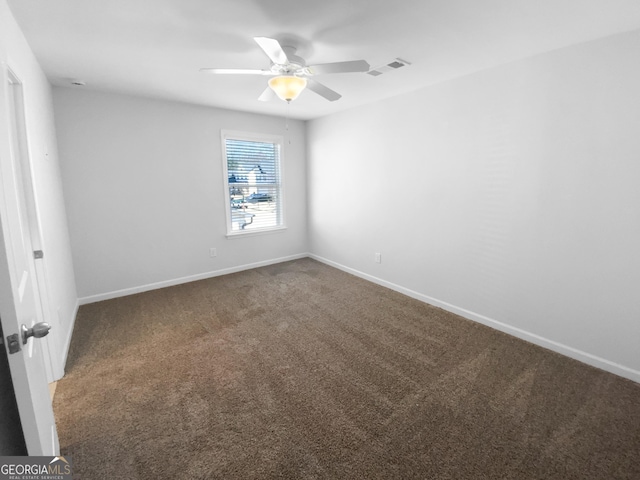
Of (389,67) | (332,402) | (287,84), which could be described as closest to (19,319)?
(332,402)

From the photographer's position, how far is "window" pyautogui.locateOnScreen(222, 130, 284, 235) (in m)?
4.17

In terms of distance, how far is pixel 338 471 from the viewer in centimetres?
143

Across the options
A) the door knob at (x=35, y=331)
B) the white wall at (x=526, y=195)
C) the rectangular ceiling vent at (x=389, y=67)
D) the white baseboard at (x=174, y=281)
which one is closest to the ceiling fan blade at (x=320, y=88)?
the rectangular ceiling vent at (x=389, y=67)

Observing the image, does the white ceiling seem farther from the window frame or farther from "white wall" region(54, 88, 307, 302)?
the window frame

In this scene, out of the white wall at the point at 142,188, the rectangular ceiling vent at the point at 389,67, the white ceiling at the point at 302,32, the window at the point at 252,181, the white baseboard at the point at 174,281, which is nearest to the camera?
the white ceiling at the point at 302,32

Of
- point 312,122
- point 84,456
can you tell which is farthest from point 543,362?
point 312,122

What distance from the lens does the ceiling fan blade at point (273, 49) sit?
5.16ft

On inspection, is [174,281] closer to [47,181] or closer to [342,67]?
[47,181]

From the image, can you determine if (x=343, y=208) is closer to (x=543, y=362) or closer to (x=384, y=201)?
(x=384, y=201)

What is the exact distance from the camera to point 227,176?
4113 mm

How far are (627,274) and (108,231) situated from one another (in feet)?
15.5

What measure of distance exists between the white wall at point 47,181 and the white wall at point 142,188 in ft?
0.87

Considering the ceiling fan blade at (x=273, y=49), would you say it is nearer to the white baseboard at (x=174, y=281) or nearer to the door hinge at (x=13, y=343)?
the door hinge at (x=13, y=343)

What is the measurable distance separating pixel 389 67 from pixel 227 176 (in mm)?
2592
